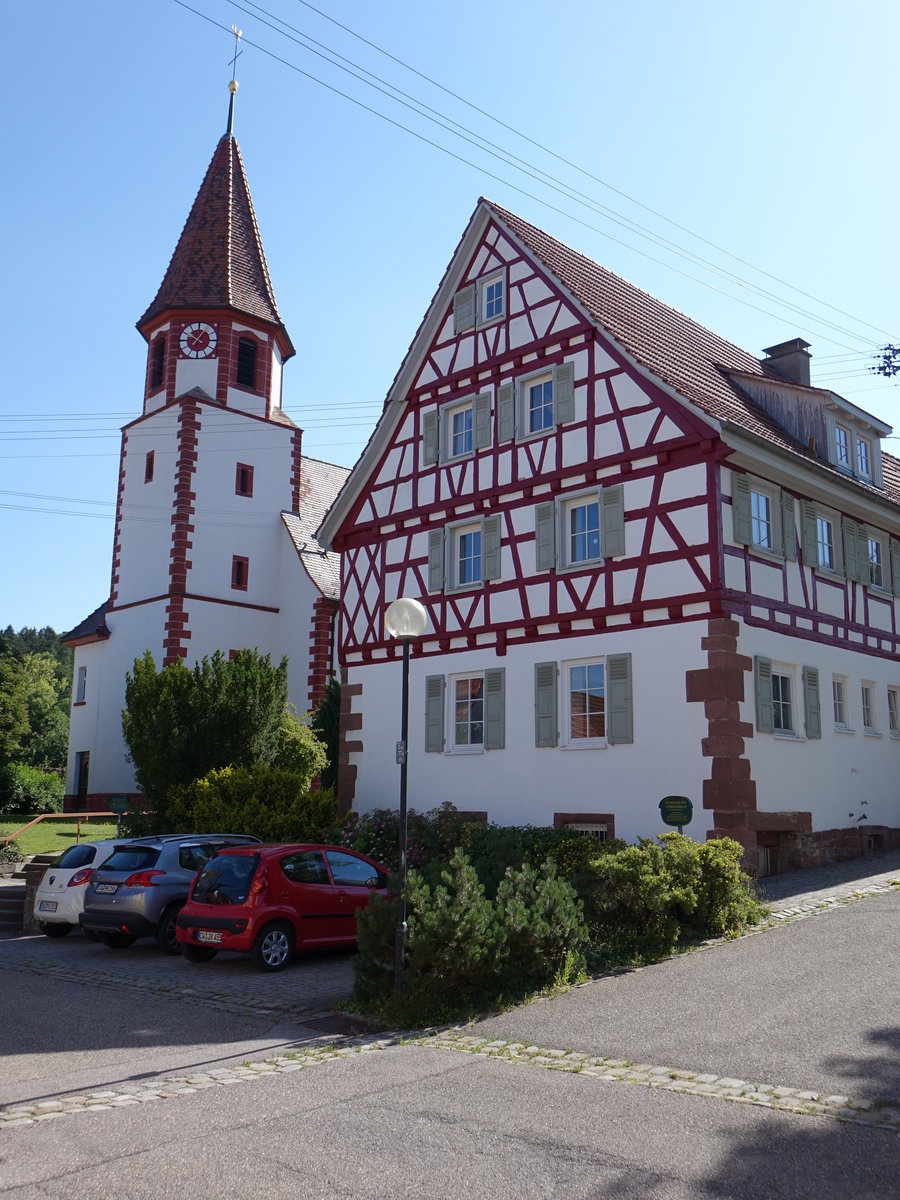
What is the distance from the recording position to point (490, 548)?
72.6 ft

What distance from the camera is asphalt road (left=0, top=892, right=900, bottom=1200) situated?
5.73 metres

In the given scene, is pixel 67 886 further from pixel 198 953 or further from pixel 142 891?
pixel 198 953

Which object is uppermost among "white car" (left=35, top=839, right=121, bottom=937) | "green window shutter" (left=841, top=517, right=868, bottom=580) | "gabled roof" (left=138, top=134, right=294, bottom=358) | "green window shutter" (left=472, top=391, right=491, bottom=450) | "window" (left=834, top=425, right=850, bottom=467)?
"gabled roof" (left=138, top=134, right=294, bottom=358)

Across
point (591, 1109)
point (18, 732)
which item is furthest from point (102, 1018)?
point (18, 732)

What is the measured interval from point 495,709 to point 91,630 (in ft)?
75.3

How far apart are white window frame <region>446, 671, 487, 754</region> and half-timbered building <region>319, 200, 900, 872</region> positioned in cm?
5

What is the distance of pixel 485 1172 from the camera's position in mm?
5809

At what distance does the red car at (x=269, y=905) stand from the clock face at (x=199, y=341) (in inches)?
1064

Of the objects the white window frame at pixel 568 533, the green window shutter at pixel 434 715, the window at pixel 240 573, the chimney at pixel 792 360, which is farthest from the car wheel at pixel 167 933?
the window at pixel 240 573

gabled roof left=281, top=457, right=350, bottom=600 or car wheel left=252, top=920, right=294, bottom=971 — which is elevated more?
gabled roof left=281, top=457, right=350, bottom=600

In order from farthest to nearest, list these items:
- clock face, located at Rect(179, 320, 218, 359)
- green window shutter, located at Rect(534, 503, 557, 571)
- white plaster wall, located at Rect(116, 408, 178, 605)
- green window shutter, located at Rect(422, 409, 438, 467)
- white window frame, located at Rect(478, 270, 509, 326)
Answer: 1. clock face, located at Rect(179, 320, 218, 359)
2. white plaster wall, located at Rect(116, 408, 178, 605)
3. green window shutter, located at Rect(422, 409, 438, 467)
4. white window frame, located at Rect(478, 270, 509, 326)
5. green window shutter, located at Rect(534, 503, 557, 571)

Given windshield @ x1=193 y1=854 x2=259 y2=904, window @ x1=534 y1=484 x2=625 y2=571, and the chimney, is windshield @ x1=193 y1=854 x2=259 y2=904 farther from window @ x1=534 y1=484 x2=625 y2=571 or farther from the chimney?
the chimney

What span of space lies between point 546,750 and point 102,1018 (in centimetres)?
1088

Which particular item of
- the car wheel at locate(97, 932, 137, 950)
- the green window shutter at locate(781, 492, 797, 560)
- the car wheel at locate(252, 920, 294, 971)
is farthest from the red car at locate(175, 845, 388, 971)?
the green window shutter at locate(781, 492, 797, 560)
